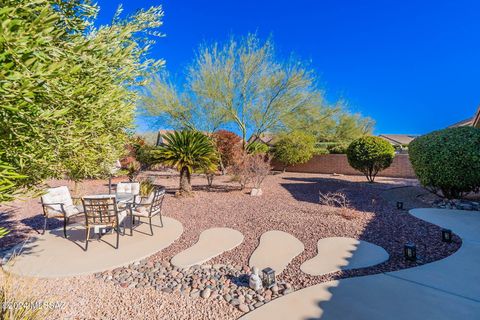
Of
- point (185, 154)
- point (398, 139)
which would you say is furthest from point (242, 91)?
point (398, 139)

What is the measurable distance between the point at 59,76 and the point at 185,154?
7.41 m

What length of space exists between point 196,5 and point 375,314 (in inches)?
527

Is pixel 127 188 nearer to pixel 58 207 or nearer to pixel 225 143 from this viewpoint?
pixel 58 207

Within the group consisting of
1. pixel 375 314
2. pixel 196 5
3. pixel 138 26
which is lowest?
pixel 375 314

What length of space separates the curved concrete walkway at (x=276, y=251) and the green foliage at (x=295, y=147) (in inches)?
500

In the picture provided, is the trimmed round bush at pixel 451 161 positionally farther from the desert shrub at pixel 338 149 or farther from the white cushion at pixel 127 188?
the desert shrub at pixel 338 149

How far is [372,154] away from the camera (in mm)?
12742

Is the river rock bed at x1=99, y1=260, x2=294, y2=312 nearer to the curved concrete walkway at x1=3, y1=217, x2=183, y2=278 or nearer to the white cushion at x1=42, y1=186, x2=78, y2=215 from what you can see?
the curved concrete walkway at x1=3, y1=217, x2=183, y2=278

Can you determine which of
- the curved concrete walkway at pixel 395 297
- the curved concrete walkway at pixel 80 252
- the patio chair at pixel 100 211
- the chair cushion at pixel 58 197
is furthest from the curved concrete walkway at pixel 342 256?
the chair cushion at pixel 58 197


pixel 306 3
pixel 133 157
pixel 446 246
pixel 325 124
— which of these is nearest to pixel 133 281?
pixel 446 246

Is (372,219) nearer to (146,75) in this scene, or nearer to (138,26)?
(146,75)

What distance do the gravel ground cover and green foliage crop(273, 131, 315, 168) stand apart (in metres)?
7.74

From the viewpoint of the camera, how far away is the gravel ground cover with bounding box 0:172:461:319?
3.01m

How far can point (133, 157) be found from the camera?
19266 millimetres
